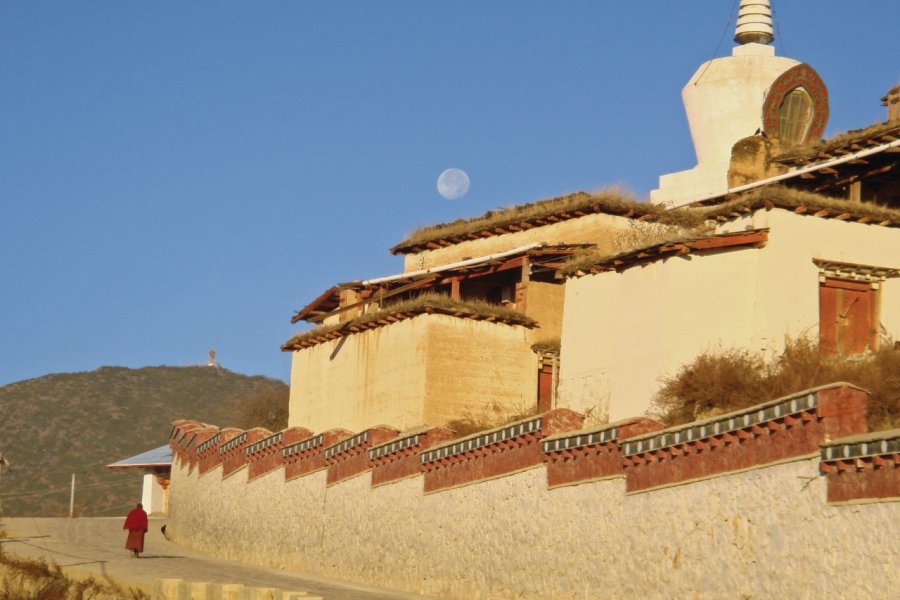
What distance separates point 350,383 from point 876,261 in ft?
45.9

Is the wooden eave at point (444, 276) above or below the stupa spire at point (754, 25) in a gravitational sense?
below

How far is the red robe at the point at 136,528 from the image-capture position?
31.3 metres

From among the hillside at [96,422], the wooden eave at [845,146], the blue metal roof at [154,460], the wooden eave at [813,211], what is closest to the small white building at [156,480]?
the blue metal roof at [154,460]

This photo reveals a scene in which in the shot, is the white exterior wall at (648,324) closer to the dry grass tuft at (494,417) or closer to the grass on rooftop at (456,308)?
the dry grass tuft at (494,417)

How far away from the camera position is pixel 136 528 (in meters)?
31.3

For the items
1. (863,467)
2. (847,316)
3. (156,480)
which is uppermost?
(847,316)

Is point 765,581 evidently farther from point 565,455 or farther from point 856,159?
point 856,159

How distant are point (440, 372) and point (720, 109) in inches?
415

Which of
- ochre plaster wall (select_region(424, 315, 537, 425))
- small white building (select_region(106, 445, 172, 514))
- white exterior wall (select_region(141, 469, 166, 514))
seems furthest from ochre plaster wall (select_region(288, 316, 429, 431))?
white exterior wall (select_region(141, 469, 166, 514))

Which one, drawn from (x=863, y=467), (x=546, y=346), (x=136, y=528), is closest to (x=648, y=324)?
(x=546, y=346)

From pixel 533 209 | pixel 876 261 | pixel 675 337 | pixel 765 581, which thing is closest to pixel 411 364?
pixel 533 209

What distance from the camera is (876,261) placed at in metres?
26.4

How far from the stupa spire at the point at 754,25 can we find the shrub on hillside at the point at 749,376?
15594 millimetres

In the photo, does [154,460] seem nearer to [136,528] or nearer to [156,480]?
[156,480]
